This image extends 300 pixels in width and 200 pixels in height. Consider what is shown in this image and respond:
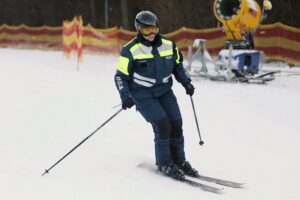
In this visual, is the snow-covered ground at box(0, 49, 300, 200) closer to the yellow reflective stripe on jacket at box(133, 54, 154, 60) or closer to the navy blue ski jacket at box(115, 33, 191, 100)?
the navy blue ski jacket at box(115, 33, 191, 100)

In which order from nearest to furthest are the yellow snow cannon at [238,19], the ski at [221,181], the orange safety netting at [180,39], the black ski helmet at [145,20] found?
the ski at [221,181] < the black ski helmet at [145,20] < the yellow snow cannon at [238,19] < the orange safety netting at [180,39]

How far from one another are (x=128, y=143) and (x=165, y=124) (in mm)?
1589

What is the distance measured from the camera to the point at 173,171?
16.4ft

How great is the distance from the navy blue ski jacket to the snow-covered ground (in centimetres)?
88

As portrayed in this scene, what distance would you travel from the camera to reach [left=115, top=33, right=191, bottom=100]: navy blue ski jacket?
4965 mm

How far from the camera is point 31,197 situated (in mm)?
4414

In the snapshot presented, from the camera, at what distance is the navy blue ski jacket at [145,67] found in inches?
195

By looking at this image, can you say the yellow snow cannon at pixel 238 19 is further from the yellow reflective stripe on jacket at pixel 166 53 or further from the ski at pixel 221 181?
the ski at pixel 221 181

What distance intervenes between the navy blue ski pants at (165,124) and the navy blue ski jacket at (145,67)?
0.31ft

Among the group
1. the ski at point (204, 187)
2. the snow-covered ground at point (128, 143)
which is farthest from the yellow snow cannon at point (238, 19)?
the ski at point (204, 187)

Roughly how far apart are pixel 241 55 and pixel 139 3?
15.0 meters

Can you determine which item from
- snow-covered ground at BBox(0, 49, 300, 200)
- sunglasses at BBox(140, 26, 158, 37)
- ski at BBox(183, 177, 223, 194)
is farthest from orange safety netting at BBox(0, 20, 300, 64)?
ski at BBox(183, 177, 223, 194)

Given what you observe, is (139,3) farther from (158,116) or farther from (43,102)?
(158,116)

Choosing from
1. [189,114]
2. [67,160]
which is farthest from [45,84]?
[67,160]
